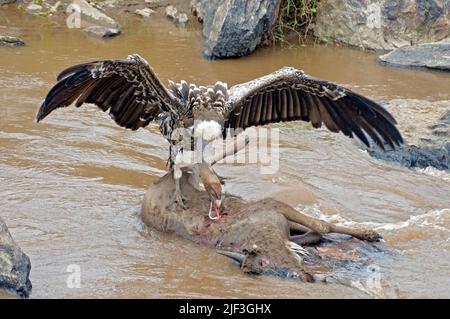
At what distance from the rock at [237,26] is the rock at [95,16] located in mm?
1317

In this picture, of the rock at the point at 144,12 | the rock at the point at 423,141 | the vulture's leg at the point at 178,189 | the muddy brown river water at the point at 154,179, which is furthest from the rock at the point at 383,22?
the vulture's leg at the point at 178,189

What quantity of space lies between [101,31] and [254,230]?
5811 mm

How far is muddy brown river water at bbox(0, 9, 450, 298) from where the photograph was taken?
512 centimetres

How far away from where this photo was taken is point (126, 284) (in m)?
5.03

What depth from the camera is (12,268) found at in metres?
4.57

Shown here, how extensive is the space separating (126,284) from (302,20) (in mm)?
6604

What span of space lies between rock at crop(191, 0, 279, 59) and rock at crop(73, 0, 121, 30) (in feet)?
4.32

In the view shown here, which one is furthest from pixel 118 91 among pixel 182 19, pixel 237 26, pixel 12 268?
pixel 182 19

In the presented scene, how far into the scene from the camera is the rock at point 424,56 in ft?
32.9

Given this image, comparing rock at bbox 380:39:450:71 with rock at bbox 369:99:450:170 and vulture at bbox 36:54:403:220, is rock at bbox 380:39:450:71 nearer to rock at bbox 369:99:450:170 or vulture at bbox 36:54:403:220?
rock at bbox 369:99:450:170

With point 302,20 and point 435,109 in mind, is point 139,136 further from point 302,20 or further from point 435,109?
point 302,20

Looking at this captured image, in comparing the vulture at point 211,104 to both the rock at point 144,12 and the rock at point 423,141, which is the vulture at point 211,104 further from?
the rock at point 144,12

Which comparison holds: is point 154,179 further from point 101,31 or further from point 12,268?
point 101,31

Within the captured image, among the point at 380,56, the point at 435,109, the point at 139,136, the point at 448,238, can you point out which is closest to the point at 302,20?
the point at 380,56
